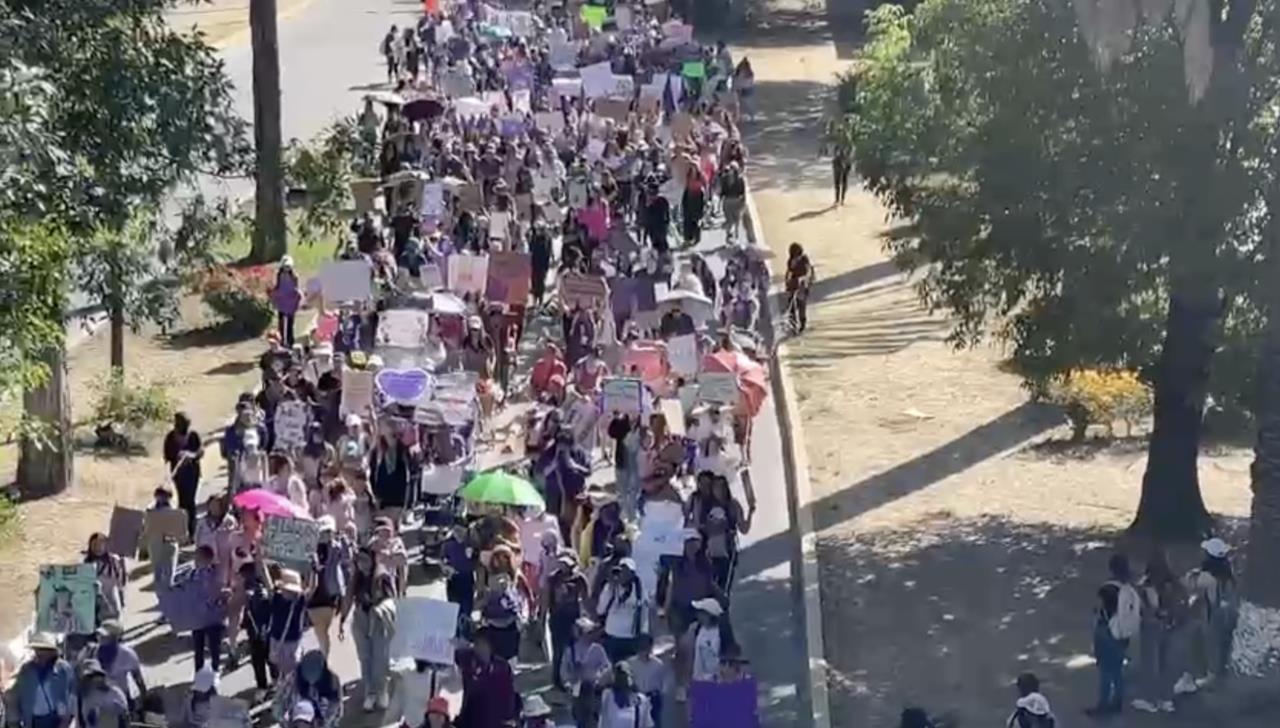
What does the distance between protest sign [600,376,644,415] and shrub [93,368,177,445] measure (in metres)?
5.97

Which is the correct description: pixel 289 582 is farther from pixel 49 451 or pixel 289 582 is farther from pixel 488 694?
pixel 49 451

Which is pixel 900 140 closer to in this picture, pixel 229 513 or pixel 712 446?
pixel 712 446

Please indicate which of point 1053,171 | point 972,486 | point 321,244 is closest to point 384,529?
point 1053,171

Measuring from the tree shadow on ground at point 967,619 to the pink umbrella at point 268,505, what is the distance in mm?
4311

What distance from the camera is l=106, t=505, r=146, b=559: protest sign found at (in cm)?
1766

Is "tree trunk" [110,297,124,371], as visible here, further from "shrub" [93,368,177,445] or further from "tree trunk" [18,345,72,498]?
"tree trunk" [18,345,72,498]

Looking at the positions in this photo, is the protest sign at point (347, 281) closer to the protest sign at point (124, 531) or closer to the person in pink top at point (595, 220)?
the person in pink top at point (595, 220)

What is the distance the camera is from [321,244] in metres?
35.0

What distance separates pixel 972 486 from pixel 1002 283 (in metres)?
3.66

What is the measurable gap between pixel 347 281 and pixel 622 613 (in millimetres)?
9961

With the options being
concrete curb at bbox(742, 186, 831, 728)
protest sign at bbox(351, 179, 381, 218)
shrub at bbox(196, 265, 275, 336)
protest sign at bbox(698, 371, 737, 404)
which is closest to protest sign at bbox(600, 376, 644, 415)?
protest sign at bbox(698, 371, 737, 404)

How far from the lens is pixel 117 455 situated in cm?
2438

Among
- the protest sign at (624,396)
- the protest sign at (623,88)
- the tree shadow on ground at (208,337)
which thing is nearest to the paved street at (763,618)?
the protest sign at (624,396)

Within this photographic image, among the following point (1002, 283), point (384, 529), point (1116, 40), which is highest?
point (1116, 40)
